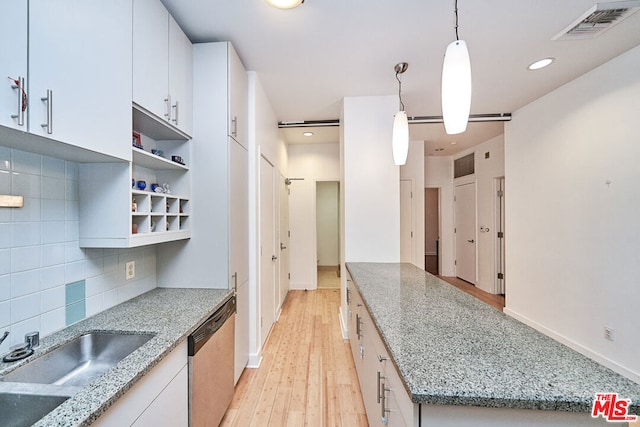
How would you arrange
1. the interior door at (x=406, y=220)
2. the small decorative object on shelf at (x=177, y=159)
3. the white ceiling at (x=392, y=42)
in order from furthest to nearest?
the interior door at (x=406, y=220)
the small decorative object on shelf at (x=177, y=159)
the white ceiling at (x=392, y=42)

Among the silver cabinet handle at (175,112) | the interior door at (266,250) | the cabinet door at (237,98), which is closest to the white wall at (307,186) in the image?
the interior door at (266,250)

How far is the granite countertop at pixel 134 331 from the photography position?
2.39 feet

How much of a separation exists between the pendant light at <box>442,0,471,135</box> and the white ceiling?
2.77 ft

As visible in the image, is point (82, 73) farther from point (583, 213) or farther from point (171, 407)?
point (583, 213)

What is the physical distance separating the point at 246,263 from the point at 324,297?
248cm

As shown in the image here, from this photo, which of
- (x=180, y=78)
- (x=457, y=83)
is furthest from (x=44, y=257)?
(x=457, y=83)

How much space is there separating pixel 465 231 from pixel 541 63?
352cm

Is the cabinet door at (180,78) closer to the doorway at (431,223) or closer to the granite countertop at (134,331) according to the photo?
the granite countertop at (134,331)

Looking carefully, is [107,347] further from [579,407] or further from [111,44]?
[579,407]

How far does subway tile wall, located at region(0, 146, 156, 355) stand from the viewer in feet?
3.43

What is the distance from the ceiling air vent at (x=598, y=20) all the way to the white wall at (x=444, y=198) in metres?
3.83

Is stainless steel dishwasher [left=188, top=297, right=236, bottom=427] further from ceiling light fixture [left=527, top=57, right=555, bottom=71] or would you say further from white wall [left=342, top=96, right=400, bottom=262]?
ceiling light fixture [left=527, top=57, right=555, bottom=71]

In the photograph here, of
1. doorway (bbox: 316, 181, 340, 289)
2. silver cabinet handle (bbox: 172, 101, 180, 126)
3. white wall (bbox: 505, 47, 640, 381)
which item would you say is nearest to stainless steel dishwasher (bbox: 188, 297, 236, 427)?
silver cabinet handle (bbox: 172, 101, 180, 126)

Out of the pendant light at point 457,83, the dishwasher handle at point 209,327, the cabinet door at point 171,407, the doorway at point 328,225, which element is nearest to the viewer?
the cabinet door at point 171,407
